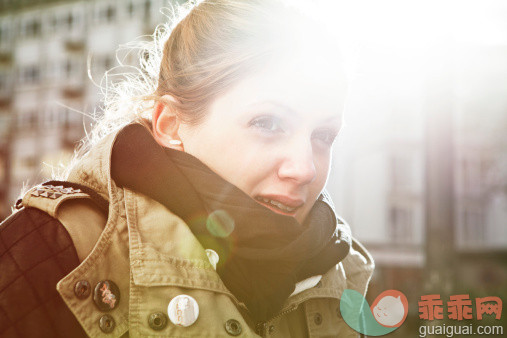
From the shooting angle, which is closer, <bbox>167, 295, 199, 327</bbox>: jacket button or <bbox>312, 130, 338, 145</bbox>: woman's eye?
<bbox>167, 295, 199, 327</bbox>: jacket button

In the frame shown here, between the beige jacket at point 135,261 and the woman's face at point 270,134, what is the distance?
26cm

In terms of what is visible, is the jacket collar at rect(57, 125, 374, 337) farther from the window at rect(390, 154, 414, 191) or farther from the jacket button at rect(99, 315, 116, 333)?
the window at rect(390, 154, 414, 191)

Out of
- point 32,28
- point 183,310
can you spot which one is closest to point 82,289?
point 183,310

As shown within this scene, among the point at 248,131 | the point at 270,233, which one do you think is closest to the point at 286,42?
the point at 248,131

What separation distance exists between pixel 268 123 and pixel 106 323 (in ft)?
2.57

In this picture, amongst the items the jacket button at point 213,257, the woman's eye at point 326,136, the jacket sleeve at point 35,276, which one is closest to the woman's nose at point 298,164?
the woman's eye at point 326,136

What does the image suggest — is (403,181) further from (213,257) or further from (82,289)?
(82,289)

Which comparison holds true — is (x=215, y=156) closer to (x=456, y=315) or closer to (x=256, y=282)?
(x=256, y=282)

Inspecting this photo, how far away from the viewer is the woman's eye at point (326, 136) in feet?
6.00

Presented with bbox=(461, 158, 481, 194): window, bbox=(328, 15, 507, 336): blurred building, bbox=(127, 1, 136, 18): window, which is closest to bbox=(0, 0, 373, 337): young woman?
bbox=(328, 15, 507, 336): blurred building

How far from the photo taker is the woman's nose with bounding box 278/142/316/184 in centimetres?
167

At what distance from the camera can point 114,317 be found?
145cm

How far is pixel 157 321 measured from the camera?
148 cm

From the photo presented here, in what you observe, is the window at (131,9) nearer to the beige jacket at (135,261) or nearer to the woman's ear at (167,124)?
the woman's ear at (167,124)
